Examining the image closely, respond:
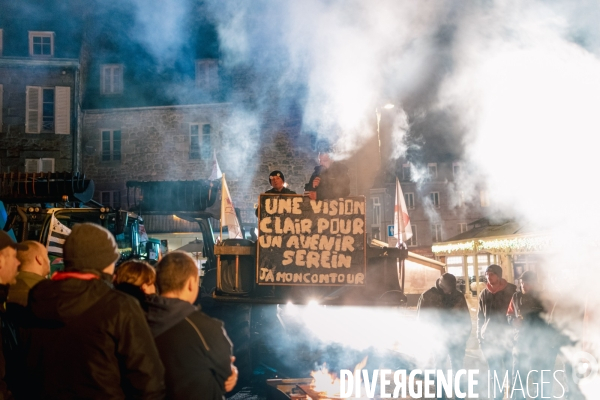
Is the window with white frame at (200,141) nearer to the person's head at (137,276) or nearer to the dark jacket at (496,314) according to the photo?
the dark jacket at (496,314)

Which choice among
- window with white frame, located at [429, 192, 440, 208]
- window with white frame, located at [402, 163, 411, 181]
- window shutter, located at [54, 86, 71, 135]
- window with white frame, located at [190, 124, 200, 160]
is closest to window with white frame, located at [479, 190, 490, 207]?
window with white frame, located at [429, 192, 440, 208]

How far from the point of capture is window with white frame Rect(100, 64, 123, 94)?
2730 centimetres

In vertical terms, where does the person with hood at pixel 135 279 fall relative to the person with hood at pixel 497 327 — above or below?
above

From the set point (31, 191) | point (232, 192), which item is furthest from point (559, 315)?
point (232, 192)

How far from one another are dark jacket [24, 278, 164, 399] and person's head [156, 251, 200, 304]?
0.30m

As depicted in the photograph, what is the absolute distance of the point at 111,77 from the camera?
1078 inches

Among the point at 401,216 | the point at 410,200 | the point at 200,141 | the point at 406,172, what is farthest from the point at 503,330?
the point at 406,172

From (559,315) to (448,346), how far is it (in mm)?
1543

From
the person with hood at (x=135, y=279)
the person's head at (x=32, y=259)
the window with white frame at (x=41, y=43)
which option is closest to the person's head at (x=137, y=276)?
the person with hood at (x=135, y=279)

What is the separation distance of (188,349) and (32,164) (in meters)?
25.2

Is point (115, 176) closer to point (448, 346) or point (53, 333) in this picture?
point (448, 346)

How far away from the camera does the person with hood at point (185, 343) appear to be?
2859 millimetres

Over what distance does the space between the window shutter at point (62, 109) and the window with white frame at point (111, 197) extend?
3446 mm

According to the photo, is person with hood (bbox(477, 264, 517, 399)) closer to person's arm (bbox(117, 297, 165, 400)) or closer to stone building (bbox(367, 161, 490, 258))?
person's arm (bbox(117, 297, 165, 400))
